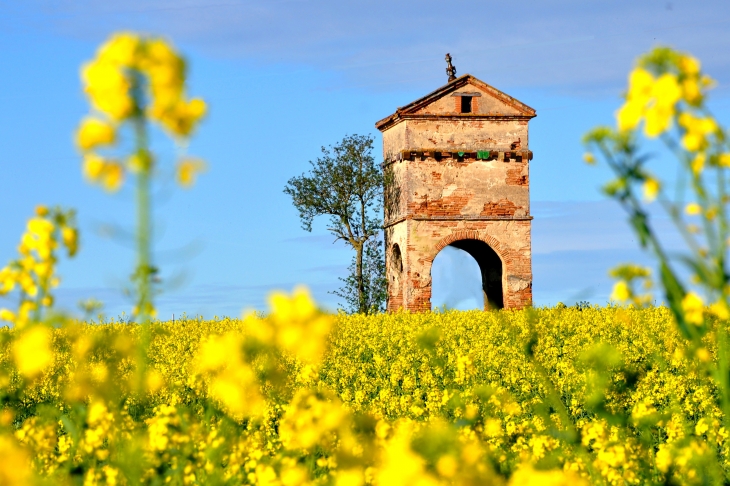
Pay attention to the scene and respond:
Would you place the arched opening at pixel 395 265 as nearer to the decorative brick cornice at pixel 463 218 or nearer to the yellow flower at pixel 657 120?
the decorative brick cornice at pixel 463 218

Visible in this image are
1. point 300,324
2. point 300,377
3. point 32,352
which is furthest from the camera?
point 300,377

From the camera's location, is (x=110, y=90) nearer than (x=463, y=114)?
Yes

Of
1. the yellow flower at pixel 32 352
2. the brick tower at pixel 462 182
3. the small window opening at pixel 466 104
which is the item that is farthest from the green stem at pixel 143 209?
the small window opening at pixel 466 104

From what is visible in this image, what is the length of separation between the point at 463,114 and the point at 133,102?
75.5ft

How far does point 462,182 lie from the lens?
25.0m

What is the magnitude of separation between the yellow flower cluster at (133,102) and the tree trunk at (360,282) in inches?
958

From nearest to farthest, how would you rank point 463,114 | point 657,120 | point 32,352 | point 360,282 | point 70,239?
point 657,120 → point 32,352 → point 70,239 → point 463,114 → point 360,282

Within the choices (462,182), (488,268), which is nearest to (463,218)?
(462,182)

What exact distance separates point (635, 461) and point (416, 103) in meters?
20.8

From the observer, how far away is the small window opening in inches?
1004

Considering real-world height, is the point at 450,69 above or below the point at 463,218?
above

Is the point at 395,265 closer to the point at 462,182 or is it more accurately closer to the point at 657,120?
the point at 462,182

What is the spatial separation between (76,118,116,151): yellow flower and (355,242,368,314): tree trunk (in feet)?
79.9


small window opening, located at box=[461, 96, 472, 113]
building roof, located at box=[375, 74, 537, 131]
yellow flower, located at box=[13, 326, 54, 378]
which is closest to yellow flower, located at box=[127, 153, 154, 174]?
yellow flower, located at box=[13, 326, 54, 378]
